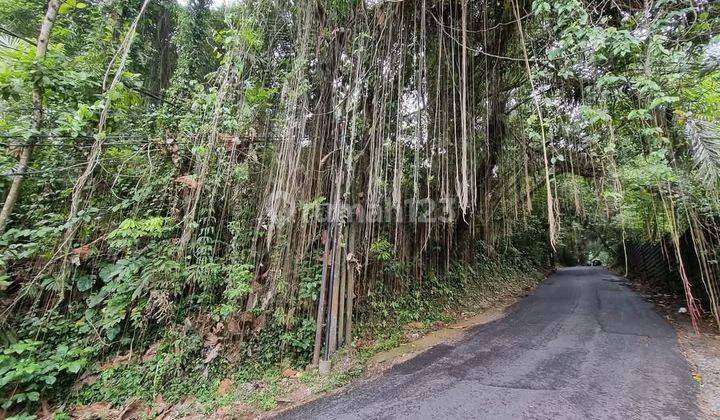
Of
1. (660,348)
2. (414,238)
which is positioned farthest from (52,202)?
(660,348)

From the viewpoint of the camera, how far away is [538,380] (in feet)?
7.38

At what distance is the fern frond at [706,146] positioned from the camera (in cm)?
193

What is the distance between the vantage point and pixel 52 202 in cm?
306

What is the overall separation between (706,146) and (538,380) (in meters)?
1.99

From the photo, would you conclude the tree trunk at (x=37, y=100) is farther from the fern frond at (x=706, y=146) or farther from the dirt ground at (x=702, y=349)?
the dirt ground at (x=702, y=349)

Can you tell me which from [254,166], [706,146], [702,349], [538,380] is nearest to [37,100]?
[254,166]

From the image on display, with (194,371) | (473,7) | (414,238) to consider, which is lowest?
(194,371)

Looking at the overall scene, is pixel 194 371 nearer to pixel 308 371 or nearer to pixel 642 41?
pixel 308 371

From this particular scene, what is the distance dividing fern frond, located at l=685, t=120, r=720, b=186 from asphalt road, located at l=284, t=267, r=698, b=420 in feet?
4.99

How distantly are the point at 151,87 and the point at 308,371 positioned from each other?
16.4ft

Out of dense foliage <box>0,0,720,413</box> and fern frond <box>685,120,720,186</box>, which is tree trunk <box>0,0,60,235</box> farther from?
fern frond <box>685,120,720,186</box>

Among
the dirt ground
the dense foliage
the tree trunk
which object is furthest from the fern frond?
the tree trunk

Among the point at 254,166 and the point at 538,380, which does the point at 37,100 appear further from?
the point at 538,380

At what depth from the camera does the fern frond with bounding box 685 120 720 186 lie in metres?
1.93
